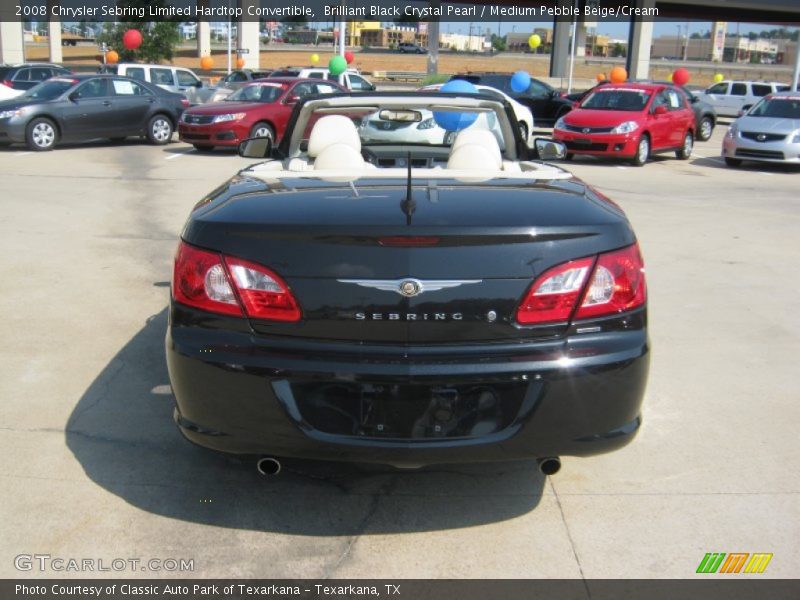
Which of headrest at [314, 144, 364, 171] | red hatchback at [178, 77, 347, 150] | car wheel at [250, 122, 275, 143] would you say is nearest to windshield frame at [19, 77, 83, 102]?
red hatchback at [178, 77, 347, 150]

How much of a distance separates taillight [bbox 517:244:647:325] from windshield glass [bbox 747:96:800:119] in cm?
1664

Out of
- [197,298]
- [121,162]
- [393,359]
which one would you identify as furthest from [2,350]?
[121,162]

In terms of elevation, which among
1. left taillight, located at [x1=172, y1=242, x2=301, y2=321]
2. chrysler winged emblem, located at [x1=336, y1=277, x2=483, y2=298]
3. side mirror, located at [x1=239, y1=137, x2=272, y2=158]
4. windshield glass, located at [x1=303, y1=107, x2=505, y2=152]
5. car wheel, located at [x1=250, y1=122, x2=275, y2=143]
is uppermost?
windshield glass, located at [x1=303, y1=107, x2=505, y2=152]

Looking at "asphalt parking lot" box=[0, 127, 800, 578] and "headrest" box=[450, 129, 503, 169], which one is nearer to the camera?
"asphalt parking lot" box=[0, 127, 800, 578]

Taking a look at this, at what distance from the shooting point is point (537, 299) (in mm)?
3057

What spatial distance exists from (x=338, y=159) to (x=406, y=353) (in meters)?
1.85

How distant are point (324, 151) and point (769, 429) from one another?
2.71m

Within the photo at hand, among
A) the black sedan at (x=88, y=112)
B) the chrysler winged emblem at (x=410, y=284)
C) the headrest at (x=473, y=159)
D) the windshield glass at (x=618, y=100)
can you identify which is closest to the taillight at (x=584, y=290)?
the chrysler winged emblem at (x=410, y=284)

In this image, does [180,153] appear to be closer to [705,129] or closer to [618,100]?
[618,100]

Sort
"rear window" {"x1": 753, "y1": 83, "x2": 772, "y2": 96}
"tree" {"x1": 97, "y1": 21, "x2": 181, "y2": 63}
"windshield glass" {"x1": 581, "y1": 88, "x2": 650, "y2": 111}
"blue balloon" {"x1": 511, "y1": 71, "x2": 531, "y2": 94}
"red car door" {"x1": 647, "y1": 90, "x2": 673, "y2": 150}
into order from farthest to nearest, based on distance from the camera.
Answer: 1. "tree" {"x1": 97, "y1": 21, "x2": 181, "y2": 63}
2. "rear window" {"x1": 753, "y1": 83, "x2": 772, "y2": 96}
3. "blue balloon" {"x1": 511, "y1": 71, "x2": 531, "y2": 94}
4. "windshield glass" {"x1": 581, "y1": 88, "x2": 650, "y2": 111}
5. "red car door" {"x1": 647, "y1": 90, "x2": 673, "y2": 150}

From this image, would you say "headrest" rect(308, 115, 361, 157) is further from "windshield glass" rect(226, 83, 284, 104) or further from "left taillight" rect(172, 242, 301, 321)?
"windshield glass" rect(226, 83, 284, 104)

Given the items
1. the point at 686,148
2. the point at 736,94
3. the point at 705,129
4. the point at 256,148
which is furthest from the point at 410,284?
the point at 736,94

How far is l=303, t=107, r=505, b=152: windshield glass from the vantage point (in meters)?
5.66

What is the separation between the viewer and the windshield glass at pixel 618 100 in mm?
18031
